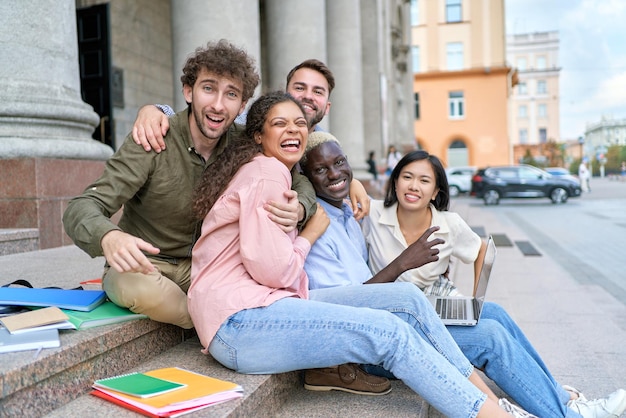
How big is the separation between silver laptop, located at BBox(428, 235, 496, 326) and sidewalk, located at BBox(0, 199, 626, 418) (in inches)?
17.5

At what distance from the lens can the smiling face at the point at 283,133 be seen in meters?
2.99

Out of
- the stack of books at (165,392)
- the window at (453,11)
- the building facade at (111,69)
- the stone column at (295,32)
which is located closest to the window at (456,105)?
the window at (453,11)

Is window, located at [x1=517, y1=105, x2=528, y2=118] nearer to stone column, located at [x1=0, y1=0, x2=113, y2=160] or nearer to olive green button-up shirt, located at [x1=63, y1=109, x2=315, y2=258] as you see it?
stone column, located at [x1=0, y1=0, x2=113, y2=160]

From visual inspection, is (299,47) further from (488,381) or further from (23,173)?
(488,381)

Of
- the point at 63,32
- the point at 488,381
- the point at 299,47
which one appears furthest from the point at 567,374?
the point at 299,47

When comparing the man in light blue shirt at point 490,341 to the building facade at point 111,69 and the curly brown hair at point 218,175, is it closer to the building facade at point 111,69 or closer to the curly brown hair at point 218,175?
the curly brown hair at point 218,175

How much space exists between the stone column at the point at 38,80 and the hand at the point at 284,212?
3396mm

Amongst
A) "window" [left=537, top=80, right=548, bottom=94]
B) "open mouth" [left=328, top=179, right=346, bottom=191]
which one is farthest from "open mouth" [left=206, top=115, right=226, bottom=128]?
"window" [left=537, top=80, right=548, bottom=94]

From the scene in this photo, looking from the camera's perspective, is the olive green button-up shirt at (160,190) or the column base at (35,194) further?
the column base at (35,194)

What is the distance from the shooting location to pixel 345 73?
13320 millimetres

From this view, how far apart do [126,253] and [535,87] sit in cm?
8344

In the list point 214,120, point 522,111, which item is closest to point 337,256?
point 214,120

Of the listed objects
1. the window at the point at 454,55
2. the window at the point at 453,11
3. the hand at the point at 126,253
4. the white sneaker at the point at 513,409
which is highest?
the window at the point at 453,11

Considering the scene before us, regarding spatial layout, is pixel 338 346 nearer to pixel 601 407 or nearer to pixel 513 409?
pixel 513 409
